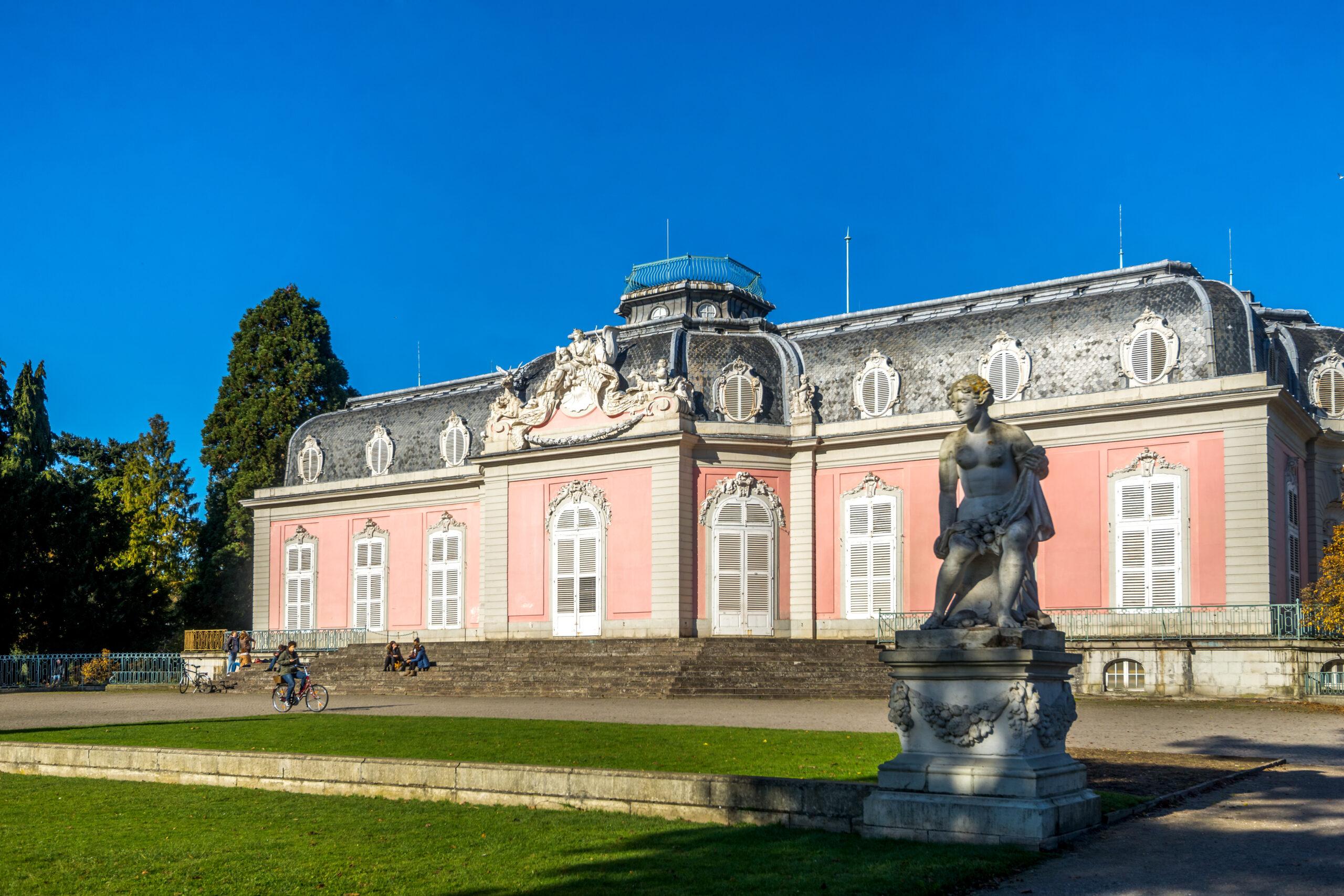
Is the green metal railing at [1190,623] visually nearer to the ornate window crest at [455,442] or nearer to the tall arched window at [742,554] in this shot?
the tall arched window at [742,554]

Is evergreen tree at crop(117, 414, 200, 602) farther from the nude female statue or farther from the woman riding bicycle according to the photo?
the nude female statue

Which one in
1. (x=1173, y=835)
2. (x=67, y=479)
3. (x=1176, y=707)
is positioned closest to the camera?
(x=1173, y=835)

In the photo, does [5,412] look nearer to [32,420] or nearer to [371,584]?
[32,420]

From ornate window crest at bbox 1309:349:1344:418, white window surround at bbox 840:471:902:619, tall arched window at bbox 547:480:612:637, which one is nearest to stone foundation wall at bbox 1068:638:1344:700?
white window surround at bbox 840:471:902:619

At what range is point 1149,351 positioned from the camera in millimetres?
30703

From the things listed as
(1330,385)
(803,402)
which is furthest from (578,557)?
(1330,385)

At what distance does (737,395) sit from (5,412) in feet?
99.0

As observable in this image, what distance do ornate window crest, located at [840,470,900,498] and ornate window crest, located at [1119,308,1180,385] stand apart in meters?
6.51

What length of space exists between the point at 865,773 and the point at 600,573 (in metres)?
22.8

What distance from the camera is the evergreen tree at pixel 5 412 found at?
4903 cm

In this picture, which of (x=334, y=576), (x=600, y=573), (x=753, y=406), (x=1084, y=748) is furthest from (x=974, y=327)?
(x=334, y=576)

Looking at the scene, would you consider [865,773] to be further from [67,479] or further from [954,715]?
[67,479]

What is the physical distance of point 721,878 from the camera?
8.57 metres

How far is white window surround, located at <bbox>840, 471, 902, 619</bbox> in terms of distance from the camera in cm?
3381
